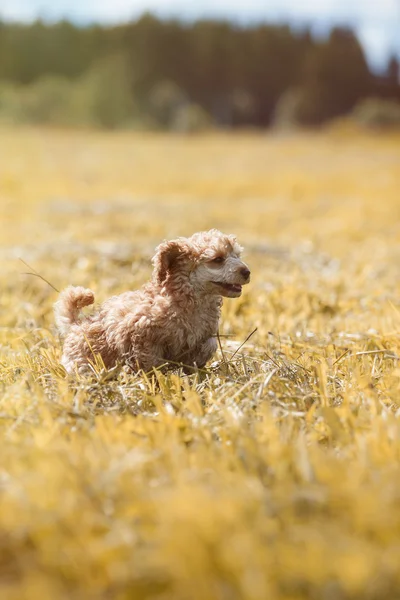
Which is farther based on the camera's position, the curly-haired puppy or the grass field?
the curly-haired puppy

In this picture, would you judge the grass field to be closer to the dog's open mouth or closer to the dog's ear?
the dog's open mouth

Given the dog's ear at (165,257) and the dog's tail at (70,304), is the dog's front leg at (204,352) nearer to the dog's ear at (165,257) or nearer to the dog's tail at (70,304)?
the dog's ear at (165,257)

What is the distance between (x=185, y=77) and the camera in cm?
4106

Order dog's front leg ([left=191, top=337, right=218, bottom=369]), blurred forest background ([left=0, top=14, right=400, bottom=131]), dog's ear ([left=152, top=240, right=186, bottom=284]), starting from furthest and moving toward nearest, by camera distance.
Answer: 1. blurred forest background ([left=0, top=14, right=400, bottom=131])
2. dog's front leg ([left=191, top=337, right=218, bottom=369])
3. dog's ear ([left=152, top=240, right=186, bottom=284])

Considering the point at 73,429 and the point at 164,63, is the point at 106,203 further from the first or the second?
the point at 164,63

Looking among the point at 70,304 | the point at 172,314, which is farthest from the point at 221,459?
the point at 70,304

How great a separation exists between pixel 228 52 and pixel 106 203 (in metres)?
30.8

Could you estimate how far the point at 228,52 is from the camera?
42.1 metres

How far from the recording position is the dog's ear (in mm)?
3339

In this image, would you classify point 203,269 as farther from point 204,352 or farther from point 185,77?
point 185,77

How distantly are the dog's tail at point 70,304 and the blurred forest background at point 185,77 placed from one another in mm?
32942

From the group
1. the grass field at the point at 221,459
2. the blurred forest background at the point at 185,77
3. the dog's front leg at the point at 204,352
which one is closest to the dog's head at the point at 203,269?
the dog's front leg at the point at 204,352

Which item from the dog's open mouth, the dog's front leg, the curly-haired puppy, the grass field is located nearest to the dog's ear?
the curly-haired puppy

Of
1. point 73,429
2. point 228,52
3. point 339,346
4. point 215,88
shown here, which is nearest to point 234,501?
point 73,429
